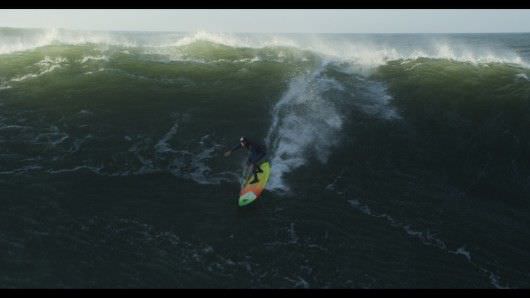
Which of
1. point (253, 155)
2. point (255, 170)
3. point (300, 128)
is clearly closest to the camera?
point (255, 170)

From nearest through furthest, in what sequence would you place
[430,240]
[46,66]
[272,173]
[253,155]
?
[430,240] < [253,155] < [272,173] < [46,66]

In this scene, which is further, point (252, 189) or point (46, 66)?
point (46, 66)

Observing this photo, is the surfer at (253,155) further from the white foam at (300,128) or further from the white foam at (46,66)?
the white foam at (46,66)

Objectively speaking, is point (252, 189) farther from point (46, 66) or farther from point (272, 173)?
point (46, 66)

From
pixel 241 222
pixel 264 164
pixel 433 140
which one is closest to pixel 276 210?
pixel 241 222

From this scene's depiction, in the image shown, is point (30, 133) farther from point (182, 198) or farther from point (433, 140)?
point (433, 140)

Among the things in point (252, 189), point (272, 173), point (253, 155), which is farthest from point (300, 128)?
point (252, 189)

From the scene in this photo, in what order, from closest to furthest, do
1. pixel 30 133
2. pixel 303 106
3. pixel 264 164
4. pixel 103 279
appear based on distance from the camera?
pixel 103 279
pixel 264 164
pixel 30 133
pixel 303 106

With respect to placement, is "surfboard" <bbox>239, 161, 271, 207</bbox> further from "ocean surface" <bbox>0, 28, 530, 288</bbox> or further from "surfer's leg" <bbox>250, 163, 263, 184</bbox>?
"ocean surface" <bbox>0, 28, 530, 288</bbox>
